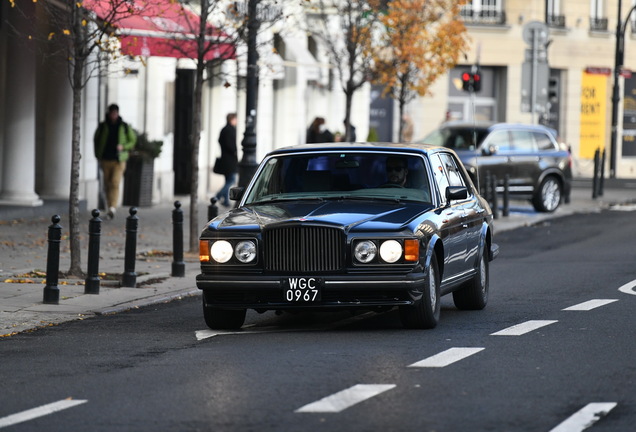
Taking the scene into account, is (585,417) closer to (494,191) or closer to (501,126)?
(494,191)

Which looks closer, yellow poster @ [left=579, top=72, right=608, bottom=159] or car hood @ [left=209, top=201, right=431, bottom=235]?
car hood @ [left=209, top=201, right=431, bottom=235]

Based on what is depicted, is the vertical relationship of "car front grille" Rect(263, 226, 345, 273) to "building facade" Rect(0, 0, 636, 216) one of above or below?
below

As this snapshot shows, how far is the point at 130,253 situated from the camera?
52.4ft

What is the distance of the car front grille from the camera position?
11.5 m

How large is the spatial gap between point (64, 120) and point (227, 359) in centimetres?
1836

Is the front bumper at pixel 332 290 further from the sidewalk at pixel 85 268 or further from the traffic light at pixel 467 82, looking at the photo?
the traffic light at pixel 467 82

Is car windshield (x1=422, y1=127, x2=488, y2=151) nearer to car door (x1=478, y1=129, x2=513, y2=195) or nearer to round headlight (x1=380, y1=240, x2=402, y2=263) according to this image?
car door (x1=478, y1=129, x2=513, y2=195)

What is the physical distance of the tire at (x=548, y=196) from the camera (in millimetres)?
31906

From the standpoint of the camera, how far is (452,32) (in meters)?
37.8

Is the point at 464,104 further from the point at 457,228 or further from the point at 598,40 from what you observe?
the point at 457,228

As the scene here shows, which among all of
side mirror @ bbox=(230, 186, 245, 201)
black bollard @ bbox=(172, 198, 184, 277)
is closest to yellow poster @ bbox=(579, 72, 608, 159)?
black bollard @ bbox=(172, 198, 184, 277)

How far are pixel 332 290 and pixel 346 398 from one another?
289 cm

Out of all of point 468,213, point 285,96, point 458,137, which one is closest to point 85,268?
point 468,213

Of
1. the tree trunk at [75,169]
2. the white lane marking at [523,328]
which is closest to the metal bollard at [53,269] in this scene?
the tree trunk at [75,169]
